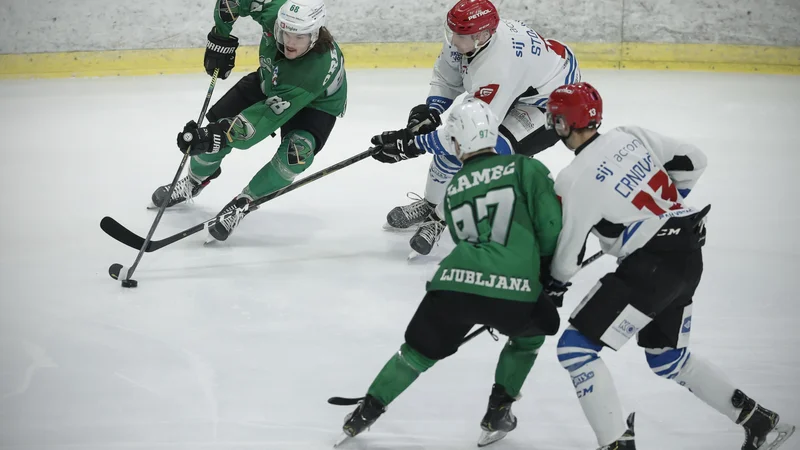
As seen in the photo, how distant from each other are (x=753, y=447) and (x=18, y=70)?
635cm

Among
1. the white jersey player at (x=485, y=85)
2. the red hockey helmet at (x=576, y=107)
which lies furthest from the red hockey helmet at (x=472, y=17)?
the red hockey helmet at (x=576, y=107)

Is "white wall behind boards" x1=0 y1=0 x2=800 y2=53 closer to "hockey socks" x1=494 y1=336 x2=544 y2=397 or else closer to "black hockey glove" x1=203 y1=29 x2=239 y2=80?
"black hockey glove" x1=203 y1=29 x2=239 y2=80

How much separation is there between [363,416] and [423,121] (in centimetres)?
173

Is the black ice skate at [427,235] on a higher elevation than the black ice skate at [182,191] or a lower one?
higher

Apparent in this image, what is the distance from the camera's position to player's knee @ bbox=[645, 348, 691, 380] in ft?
8.59

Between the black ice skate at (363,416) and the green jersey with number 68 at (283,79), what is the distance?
5.98ft

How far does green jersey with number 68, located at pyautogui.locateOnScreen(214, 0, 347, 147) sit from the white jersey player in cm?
44

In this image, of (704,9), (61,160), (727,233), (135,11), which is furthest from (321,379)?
(704,9)

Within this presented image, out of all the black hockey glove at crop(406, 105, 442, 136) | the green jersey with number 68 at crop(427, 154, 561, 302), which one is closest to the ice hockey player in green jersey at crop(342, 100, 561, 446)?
the green jersey with number 68 at crop(427, 154, 561, 302)

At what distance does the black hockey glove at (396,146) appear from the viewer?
12.8ft

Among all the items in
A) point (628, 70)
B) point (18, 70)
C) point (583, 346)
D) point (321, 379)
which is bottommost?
point (628, 70)

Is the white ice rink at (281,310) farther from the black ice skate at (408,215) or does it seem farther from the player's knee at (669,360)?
the player's knee at (669,360)

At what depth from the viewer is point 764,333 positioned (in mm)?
3477

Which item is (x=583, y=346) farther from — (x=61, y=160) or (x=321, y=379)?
(x=61, y=160)
